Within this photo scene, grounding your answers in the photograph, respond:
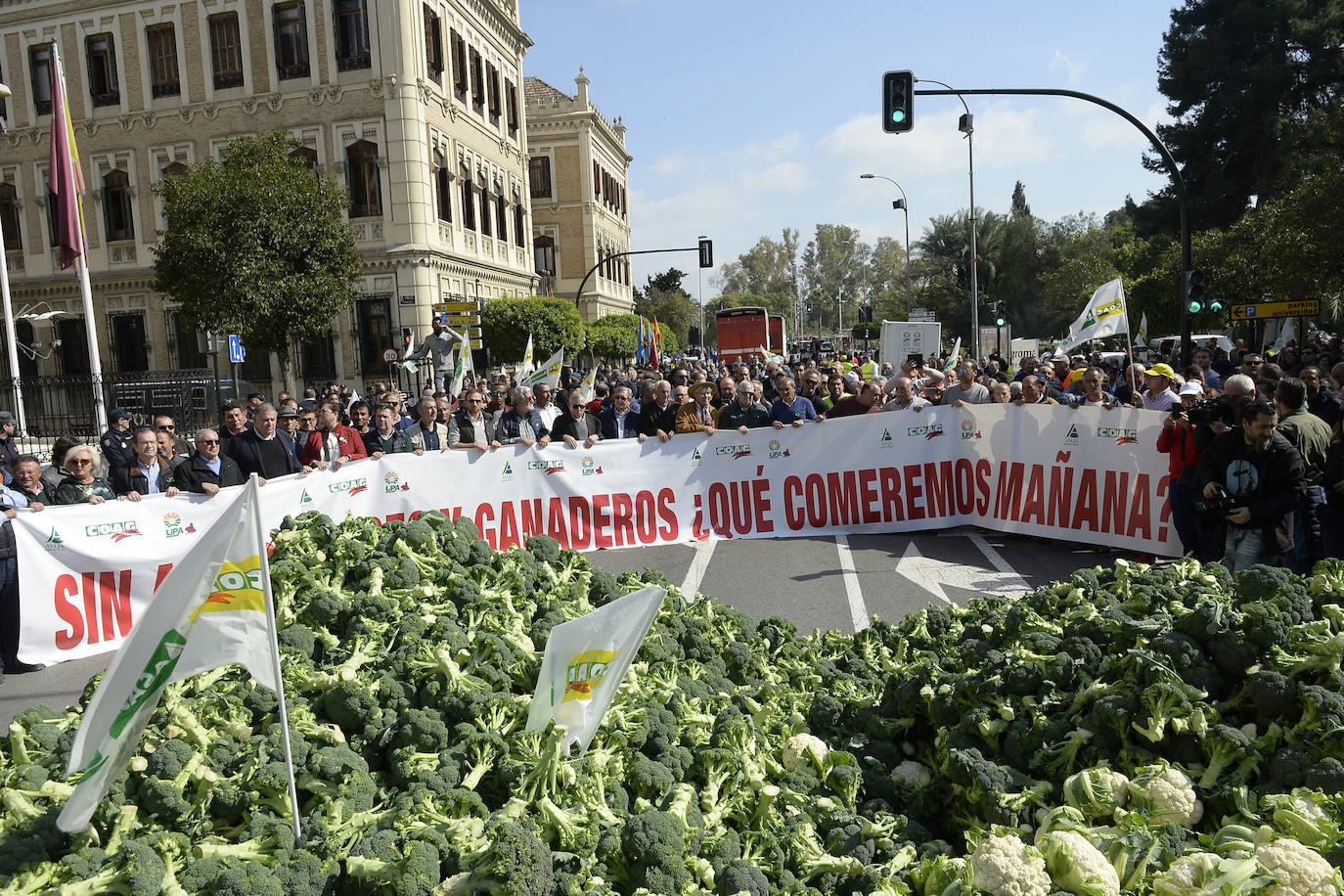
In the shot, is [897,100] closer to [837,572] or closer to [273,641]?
[837,572]

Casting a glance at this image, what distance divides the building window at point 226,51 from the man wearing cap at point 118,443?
28.1 m

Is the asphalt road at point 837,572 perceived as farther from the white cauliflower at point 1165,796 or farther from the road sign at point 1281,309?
the road sign at point 1281,309

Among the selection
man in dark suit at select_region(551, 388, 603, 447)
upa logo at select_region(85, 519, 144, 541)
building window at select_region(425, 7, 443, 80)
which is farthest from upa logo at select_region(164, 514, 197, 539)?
building window at select_region(425, 7, 443, 80)

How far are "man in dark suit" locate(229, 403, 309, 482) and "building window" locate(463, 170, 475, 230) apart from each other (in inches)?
1139

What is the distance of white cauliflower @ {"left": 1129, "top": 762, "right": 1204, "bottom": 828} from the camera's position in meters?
3.05

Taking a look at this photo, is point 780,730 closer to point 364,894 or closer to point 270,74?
point 364,894

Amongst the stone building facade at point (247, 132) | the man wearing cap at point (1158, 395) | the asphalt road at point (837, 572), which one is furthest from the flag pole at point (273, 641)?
the stone building facade at point (247, 132)

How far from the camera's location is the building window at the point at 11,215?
1474 inches

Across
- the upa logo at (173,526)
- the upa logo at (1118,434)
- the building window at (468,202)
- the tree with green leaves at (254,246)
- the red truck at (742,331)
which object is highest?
the building window at (468,202)

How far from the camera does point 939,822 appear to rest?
11.9ft

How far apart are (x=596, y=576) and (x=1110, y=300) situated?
10.6 meters

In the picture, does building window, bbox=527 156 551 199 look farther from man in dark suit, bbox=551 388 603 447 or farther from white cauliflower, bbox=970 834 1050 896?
white cauliflower, bbox=970 834 1050 896

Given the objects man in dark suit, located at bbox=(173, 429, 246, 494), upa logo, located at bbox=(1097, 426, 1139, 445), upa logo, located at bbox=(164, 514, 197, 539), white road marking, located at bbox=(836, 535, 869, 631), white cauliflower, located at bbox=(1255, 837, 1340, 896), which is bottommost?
white road marking, located at bbox=(836, 535, 869, 631)

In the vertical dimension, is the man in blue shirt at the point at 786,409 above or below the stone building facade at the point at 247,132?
below
